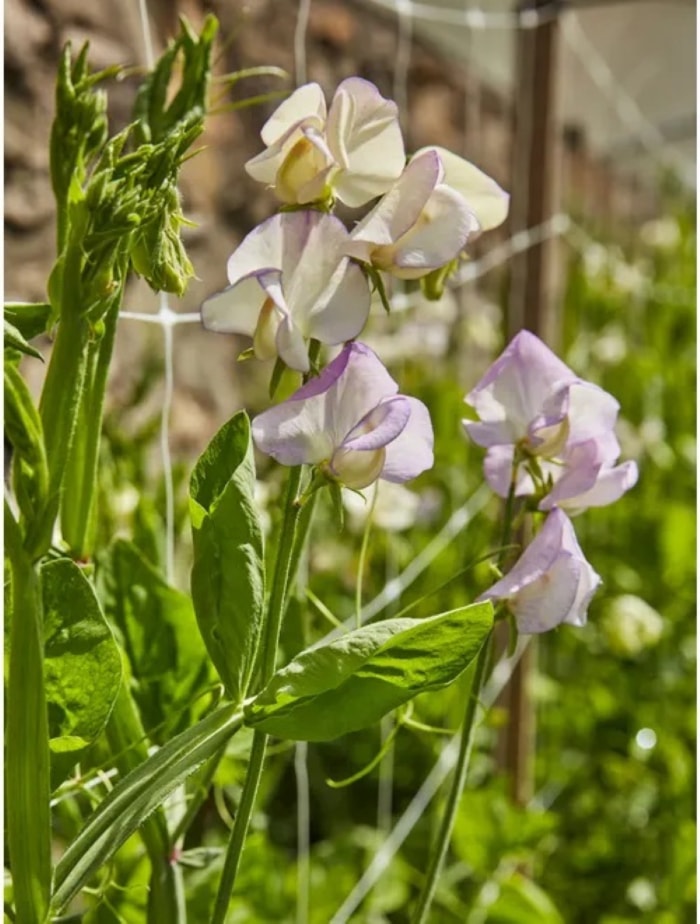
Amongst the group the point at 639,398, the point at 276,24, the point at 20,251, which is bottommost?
the point at 639,398

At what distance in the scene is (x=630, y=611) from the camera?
1.56 metres

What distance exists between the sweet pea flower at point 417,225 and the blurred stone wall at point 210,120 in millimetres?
210

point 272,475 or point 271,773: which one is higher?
point 272,475

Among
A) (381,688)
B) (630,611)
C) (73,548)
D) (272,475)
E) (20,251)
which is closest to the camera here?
(381,688)

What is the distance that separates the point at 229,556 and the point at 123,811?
10 cm

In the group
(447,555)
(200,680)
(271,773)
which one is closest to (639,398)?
(447,555)

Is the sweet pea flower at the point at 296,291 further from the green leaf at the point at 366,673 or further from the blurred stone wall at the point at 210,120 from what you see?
the blurred stone wall at the point at 210,120

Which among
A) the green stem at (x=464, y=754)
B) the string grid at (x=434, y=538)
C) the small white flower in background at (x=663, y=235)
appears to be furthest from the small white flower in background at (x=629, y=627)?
the small white flower in background at (x=663, y=235)

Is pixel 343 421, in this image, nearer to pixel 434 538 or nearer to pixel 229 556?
pixel 229 556

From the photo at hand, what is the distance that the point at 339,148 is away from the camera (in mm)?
461

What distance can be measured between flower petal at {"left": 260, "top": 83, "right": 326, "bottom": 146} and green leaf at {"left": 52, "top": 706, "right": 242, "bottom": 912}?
215mm

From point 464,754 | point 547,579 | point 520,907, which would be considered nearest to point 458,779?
point 464,754

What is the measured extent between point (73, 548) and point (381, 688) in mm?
170

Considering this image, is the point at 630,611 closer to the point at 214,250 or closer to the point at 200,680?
the point at 214,250
